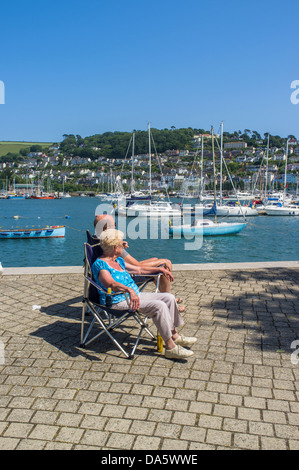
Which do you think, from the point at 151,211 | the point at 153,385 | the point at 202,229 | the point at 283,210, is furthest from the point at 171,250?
the point at 283,210

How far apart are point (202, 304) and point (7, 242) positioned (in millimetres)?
25093

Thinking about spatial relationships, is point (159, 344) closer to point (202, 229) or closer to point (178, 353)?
point (178, 353)

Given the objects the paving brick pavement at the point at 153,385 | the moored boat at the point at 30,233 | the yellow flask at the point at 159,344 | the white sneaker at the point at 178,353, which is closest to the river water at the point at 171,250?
the moored boat at the point at 30,233

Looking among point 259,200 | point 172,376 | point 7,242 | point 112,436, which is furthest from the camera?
point 259,200

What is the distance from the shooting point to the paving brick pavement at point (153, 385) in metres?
2.81

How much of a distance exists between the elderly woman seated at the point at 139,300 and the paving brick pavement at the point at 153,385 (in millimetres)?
155

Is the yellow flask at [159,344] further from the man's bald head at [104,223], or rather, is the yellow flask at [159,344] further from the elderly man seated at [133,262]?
the man's bald head at [104,223]

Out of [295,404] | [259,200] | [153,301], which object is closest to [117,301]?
[153,301]

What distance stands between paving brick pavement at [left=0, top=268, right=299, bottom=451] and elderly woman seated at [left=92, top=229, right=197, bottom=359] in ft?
0.51

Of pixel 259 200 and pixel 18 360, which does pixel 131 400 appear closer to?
pixel 18 360

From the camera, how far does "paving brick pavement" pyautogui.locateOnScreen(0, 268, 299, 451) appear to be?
281cm

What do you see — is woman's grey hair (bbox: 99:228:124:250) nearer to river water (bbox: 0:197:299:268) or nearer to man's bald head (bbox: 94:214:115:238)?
man's bald head (bbox: 94:214:115:238)

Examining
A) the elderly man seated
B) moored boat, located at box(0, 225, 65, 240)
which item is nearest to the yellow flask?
the elderly man seated
